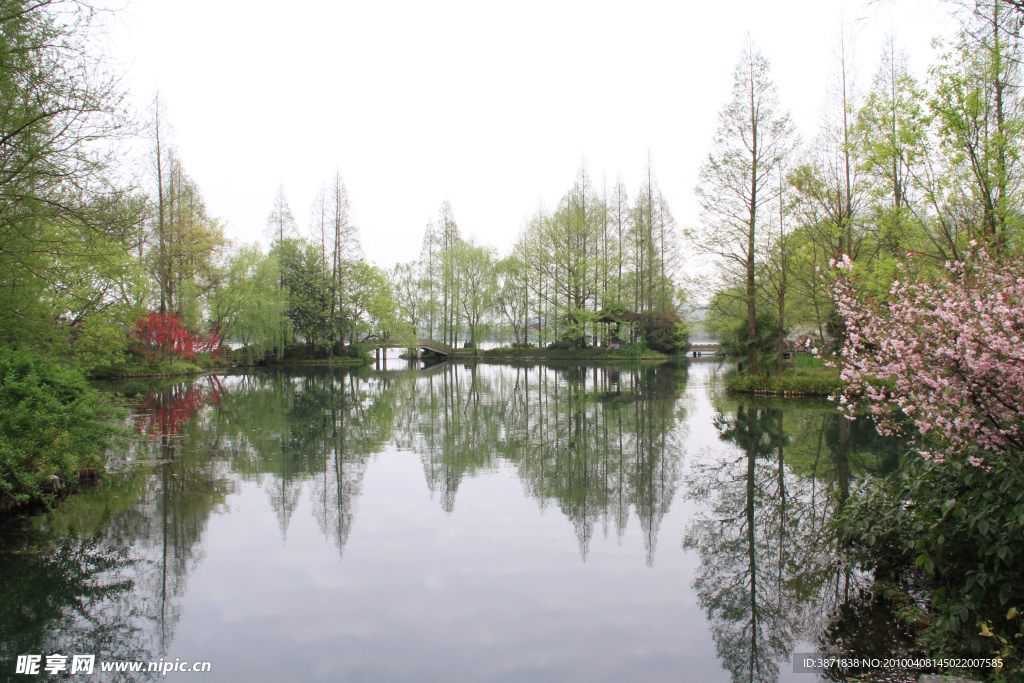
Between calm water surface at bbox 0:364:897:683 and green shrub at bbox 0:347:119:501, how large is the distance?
483 millimetres

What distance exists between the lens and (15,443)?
20.4 feet

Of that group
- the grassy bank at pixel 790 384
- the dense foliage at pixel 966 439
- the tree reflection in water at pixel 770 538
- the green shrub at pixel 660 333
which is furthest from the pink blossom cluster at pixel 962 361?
the green shrub at pixel 660 333

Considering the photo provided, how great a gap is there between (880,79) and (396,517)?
61.7ft

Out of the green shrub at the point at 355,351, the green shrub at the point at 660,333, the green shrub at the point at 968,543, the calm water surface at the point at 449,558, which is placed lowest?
the calm water surface at the point at 449,558

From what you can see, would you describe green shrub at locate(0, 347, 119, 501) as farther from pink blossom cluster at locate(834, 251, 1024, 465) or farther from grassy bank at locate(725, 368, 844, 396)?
grassy bank at locate(725, 368, 844, 396)

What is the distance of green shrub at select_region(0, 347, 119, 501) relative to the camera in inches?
244

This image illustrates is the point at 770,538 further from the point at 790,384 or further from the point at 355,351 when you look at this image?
the point at 355,351

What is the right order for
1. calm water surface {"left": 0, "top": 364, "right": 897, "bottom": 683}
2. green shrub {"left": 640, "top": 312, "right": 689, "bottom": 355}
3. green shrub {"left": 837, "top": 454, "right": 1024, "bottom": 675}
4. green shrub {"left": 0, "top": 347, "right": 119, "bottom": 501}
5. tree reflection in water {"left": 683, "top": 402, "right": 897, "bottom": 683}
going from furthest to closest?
green shrub {"left": 640, "top": 312, "right": 689, "bottom": 355}, green shrub {"left": 0, "top": 347, "right": 119, "bottom": 501}, tree reflection in water {"left": 683, "top": 402, "right": 897, "bottom": 683}, calm water surface {"left": 0, "top": 364, "right": 897, "bottom": 683}, green shrub {"left": 837, "top": 454, "right": 1024, "bottom": 675}

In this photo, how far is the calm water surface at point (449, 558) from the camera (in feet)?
12.7

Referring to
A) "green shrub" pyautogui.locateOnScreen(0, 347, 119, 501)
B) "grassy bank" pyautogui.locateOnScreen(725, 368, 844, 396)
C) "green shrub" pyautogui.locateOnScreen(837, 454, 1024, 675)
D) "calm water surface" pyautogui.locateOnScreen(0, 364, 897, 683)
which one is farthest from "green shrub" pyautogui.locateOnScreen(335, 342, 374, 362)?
"green shrub" pyautogui.locateOnScreen(837, 454, 1024, 675)

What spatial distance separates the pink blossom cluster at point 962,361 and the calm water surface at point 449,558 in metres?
Answer: 1.63

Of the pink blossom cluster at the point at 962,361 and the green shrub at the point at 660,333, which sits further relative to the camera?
the green shrub at the point at 660,333

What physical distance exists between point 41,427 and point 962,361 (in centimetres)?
870

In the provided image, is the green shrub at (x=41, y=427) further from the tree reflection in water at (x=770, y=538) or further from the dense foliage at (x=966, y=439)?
the dense foliage at (x=966, y=439)
